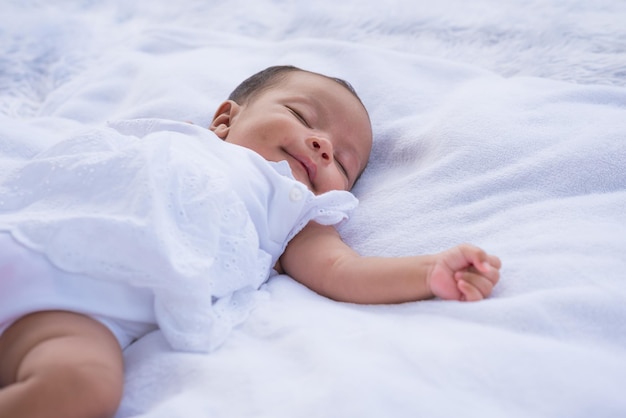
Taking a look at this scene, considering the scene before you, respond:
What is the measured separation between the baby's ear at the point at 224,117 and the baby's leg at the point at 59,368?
0.52m

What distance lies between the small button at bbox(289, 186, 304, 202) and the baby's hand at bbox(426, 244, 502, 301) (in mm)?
246

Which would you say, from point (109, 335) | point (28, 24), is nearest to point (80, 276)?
point (109, 335)

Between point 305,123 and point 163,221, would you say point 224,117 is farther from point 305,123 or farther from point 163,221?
point 163,221

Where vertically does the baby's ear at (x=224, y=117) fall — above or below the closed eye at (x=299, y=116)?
below

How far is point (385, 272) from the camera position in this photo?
0.86m

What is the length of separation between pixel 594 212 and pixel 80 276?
0.65 meters

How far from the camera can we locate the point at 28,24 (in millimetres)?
1827

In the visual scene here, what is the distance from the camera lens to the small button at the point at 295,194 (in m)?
0.98

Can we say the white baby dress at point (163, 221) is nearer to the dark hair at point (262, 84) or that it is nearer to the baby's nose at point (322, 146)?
the baby's nose at point (322, 146)

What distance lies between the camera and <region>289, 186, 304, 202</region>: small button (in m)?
0.98

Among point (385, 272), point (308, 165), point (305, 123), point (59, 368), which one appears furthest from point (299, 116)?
point (59, 368)

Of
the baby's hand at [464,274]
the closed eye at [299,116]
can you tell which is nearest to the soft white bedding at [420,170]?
the baby's hand at [464,274]

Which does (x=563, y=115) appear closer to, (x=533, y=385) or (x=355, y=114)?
(x=355, y=114)

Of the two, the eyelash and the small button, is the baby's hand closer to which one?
the small button
